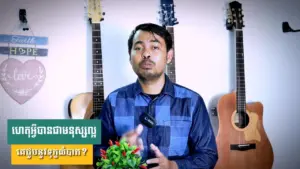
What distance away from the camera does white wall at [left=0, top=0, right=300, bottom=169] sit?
150 cm

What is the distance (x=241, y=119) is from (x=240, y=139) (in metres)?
0.11

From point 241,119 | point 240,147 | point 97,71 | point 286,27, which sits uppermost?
point 286,27

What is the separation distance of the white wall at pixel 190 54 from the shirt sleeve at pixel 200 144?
1.23 feet

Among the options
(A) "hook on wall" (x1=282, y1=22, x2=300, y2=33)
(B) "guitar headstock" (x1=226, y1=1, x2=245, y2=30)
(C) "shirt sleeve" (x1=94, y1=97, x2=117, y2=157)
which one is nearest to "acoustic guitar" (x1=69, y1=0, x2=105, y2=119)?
(C) "shirt sleeve" (x1=94, y1=97, x2=117, y2=157)

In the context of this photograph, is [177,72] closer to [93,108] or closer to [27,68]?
[93,108]

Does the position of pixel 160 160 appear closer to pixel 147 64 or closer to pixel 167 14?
pixel 147 64

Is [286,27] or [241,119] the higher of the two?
[286,27]

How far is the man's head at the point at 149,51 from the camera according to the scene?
4.00ft

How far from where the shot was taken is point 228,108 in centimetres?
153

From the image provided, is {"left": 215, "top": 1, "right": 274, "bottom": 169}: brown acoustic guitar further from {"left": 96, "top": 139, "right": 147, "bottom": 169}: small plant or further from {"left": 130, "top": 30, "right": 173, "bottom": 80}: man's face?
{"left": 96, "top": 139, "right": 147, "bottom": 169}: small plant

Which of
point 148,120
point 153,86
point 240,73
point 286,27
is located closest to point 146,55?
point 153,86

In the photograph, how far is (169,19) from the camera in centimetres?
153

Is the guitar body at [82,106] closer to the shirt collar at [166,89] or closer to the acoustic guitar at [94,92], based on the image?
the acoustic guitar at [94,92]

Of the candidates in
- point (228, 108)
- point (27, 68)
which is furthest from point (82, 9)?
point (228, 108)
